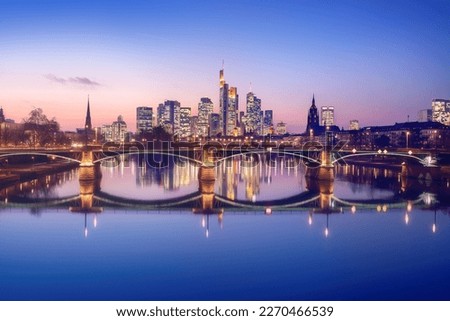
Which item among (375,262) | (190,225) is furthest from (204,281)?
(190,225)

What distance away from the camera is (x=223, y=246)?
12.6 meters

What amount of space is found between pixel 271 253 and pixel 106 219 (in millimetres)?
6988

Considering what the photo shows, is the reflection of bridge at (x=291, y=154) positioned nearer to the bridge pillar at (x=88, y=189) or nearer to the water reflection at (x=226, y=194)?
the bridge pillar at (x=88, y=189)

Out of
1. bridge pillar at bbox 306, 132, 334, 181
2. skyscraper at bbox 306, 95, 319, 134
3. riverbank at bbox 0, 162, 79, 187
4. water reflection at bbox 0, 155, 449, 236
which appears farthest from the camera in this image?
skyscraper at bbox 306, 95, 319, 134

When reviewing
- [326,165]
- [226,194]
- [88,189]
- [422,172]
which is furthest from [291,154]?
[88,189]

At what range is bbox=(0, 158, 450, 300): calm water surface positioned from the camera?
943 cm

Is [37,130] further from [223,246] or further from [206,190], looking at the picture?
[223,246]

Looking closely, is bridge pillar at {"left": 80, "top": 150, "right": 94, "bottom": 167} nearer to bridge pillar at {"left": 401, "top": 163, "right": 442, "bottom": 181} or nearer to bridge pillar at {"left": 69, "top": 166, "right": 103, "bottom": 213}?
bridge pillar at {"left": 69, "top": 166, "right": 103, "bottom": 213}

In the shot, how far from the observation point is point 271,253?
12.0 m

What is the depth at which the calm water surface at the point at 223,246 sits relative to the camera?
9.43 m

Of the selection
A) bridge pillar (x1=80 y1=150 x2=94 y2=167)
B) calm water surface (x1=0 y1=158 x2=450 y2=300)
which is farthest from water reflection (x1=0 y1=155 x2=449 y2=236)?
bridge pillar (x1=80 y1=150 x2=94 y2=167)

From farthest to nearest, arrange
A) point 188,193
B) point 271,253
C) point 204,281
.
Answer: point 188,193 → point 271,253 → point 204,281

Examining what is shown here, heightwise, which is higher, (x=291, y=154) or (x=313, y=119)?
(x=313, y=119)
